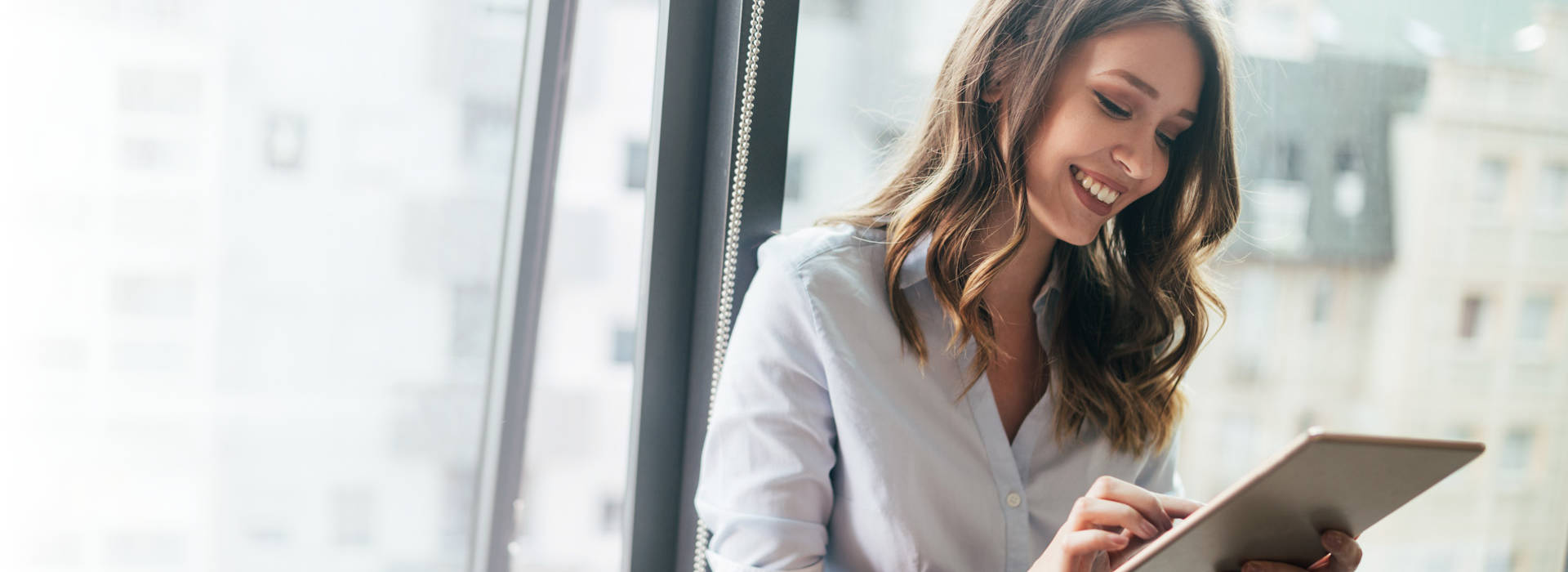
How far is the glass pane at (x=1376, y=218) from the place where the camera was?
1186mm

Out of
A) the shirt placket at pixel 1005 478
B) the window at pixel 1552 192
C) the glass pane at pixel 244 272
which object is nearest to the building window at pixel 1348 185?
the window at pixel 1552 192

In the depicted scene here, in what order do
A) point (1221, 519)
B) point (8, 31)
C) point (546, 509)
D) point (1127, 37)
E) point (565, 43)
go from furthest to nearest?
point (546, 509) → point (565, 43) → point (1127, 37) → point (8, 31) → point (1221, 519)

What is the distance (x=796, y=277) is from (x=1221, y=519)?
40 cm

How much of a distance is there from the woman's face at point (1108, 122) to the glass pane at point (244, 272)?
0.53m

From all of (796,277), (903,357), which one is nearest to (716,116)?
(796,277)

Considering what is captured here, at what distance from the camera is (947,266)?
944mm

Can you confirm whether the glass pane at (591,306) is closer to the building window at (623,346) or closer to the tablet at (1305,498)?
the building window at (623,346)

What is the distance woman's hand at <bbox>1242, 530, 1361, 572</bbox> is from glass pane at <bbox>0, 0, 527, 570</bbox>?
0.76m

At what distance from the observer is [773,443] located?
0.90 m

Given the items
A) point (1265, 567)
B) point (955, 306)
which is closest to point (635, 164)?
point (955, 306)

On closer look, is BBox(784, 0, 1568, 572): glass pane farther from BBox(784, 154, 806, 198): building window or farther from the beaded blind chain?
the beaded blind chain

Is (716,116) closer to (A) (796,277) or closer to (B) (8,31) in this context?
(A) (796,277)

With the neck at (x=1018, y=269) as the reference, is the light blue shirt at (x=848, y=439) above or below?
below

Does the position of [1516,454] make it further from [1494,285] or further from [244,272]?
[244,272]
